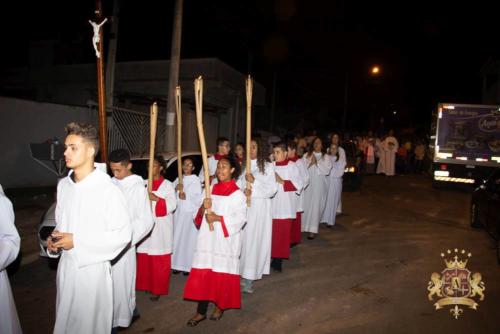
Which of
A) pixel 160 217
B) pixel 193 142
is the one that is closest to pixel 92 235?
pixel 160 217

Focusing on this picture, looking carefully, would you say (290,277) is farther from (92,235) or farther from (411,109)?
(411,109)

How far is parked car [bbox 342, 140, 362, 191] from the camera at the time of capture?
15.5m

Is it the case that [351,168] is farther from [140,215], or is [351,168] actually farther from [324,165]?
[140,215]

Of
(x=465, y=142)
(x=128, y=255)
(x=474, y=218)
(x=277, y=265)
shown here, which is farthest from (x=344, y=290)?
(x=465, y=142)

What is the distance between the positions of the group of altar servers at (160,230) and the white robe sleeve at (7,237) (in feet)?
0.07

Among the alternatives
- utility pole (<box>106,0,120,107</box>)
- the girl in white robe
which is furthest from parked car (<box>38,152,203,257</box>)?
utility pole (<box>106,0,120,107</box>)

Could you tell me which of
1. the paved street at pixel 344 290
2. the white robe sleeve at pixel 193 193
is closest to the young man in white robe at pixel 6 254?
the paved street at pixel 344 290

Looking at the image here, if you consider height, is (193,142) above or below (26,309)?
above

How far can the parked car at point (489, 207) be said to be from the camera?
25.2 feet

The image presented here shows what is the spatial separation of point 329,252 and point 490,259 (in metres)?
2.67

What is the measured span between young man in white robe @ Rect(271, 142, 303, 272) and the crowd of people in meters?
0.02

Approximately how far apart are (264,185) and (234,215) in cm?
130

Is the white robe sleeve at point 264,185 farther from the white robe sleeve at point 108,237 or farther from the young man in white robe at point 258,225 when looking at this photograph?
the white robe sleeve at point 108,237

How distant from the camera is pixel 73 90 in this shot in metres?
21.1
